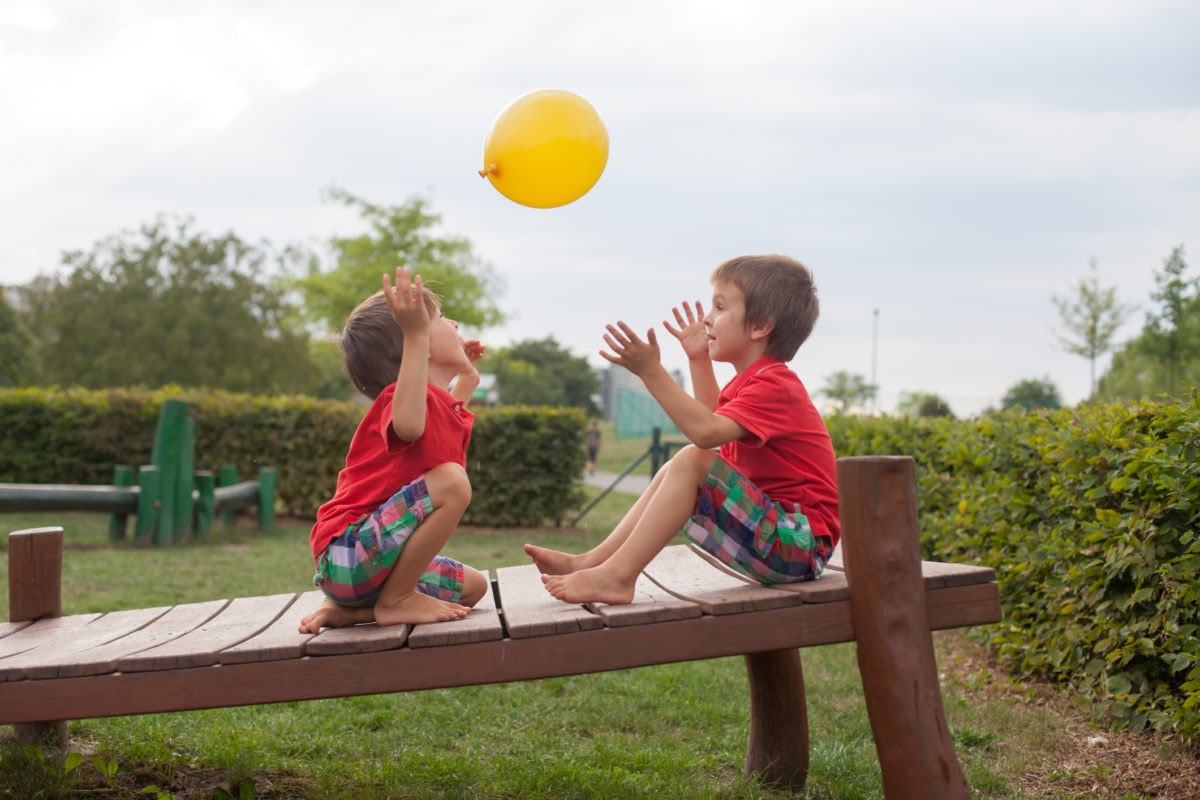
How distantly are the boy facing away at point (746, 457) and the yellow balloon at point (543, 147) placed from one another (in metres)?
0.56

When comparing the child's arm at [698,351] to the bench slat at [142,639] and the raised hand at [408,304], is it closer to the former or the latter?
the raised hand at [408,304]

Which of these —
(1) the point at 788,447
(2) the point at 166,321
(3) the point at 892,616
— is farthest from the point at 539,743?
(2) the point at 166,321

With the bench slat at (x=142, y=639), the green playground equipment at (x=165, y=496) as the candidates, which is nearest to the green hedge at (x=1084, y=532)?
the bench slat at (x=142, y=639)

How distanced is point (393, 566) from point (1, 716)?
3.24ft

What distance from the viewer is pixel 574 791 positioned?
321 cm

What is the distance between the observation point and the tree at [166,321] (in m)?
32.3

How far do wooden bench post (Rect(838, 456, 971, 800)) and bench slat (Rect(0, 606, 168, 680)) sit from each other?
195 cm

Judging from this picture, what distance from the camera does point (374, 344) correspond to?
2.95m

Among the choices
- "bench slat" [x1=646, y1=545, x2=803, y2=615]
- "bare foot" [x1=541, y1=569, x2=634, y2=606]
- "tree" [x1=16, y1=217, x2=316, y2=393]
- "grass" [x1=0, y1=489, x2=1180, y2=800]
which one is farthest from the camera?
"tree" [x1=16, y1=217, x2=316, y2=393]

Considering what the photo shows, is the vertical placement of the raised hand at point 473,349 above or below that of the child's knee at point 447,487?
above

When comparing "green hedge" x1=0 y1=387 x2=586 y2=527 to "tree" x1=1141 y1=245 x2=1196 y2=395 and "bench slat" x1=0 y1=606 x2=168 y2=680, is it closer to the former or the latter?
"bench slat" x1=0 y1=606 x2=168 y2=680

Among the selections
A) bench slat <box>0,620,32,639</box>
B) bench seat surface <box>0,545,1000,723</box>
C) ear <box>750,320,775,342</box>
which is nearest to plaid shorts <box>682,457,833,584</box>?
bench seat surface <box>0,545,1000,723</box>

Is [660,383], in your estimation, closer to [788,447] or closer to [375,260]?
[788,447]

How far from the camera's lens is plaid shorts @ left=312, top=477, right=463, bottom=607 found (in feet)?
8.86
